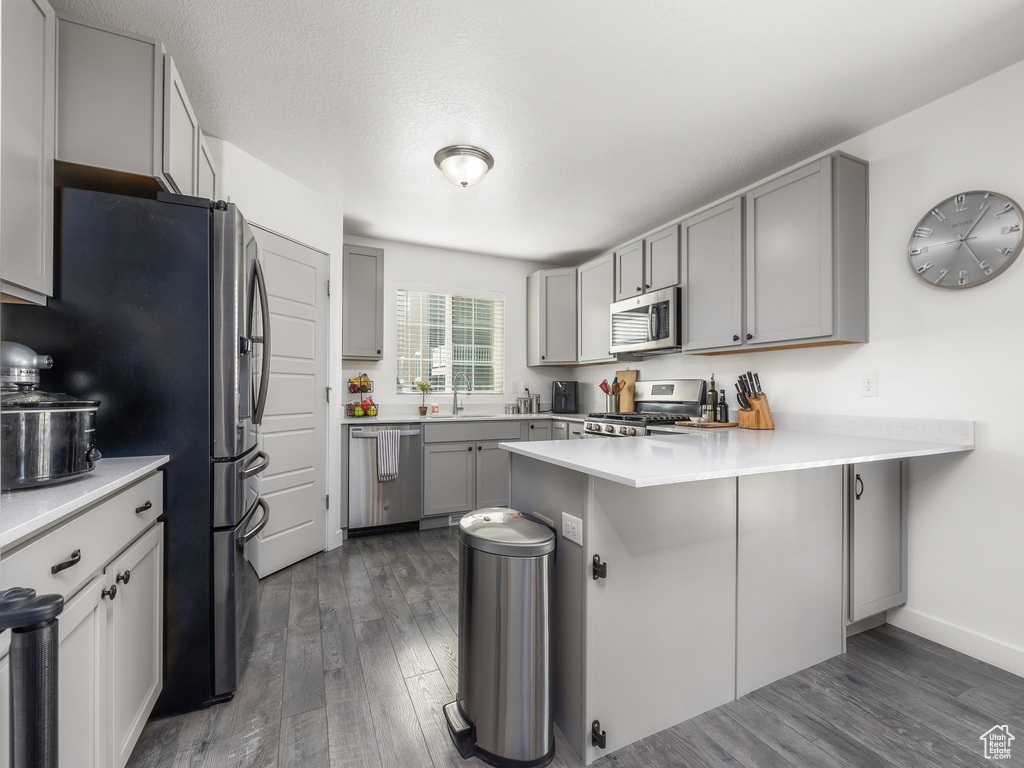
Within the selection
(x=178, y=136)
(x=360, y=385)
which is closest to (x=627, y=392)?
(x=360, y=385)

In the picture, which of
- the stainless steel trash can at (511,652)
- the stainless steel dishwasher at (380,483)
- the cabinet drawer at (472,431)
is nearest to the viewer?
the stainless steel trash can at (511,652)

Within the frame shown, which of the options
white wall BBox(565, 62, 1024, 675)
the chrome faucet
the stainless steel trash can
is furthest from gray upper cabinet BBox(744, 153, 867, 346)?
the chrome faucet

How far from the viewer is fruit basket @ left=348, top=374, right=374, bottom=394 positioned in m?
4.05

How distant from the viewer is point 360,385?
406 centimetres

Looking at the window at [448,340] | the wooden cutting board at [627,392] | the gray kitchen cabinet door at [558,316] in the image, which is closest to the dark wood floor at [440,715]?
the wooden cutting board at [627,392]

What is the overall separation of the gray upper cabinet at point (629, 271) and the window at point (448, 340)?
134cm

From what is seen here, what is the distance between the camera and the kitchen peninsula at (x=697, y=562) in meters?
1.46

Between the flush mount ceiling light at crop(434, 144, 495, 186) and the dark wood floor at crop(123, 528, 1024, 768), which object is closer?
the dark wood floor at crop(123, 528, 1024, 768)

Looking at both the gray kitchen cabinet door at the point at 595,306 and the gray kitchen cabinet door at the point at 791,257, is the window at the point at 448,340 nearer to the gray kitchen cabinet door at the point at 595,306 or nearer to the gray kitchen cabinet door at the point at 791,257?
→ the gray kitchen cabinet door at the point at 595,306

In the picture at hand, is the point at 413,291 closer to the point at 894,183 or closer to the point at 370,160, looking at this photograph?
the point at 370,160

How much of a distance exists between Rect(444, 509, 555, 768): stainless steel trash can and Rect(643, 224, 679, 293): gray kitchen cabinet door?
8.23 ft

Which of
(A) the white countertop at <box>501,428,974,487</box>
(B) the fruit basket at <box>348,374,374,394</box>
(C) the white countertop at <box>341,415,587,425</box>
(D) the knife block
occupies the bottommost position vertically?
(C) the white countertop at <box>341,415,587,425</box>

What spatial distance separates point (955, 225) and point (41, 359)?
351 centimetres

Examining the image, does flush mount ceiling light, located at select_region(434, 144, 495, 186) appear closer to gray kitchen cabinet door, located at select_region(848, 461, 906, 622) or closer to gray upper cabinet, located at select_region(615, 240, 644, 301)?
gray upper cabinet, located at select_region(615, 240, 644, 301)
